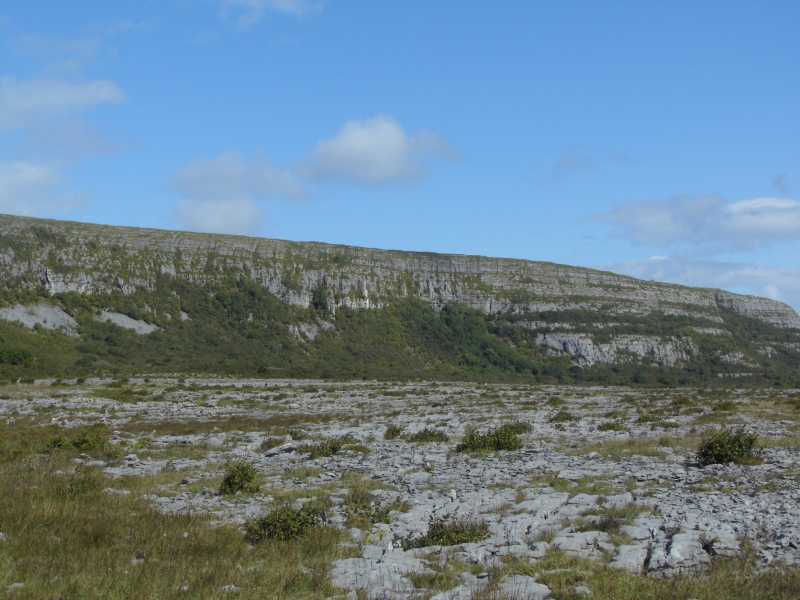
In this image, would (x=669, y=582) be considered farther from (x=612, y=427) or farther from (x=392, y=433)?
(x=612, y=427)

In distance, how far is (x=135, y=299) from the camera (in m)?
134

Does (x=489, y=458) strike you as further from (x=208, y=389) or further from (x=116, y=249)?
(x=116, y=249)

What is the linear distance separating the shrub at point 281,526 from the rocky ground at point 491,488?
32.4 inches

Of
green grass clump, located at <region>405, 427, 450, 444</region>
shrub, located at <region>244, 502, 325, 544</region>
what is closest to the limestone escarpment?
green grass clump, located at <region>405, 427, 450, 444</region>

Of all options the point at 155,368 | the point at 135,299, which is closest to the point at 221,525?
the point at 155,368

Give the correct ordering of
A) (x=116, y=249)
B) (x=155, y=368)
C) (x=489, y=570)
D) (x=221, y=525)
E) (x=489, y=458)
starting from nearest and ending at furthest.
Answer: (x=489, y=570) < (x=221, y=525) < (x=489, y=458) < (x=155, y=368) < (x=116, y=249)

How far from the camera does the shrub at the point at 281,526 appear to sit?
501 inches

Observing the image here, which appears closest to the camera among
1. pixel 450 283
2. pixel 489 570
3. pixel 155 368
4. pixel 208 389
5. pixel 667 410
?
pixel 489 570

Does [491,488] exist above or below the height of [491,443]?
below

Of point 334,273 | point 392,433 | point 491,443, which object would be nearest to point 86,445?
point 392,433

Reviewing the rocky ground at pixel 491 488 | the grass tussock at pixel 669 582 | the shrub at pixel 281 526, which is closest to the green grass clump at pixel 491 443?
the rocky ground at pixel 491 488

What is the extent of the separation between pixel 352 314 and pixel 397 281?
17880 millimetres

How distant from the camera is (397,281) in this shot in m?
170

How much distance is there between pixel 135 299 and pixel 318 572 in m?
132
